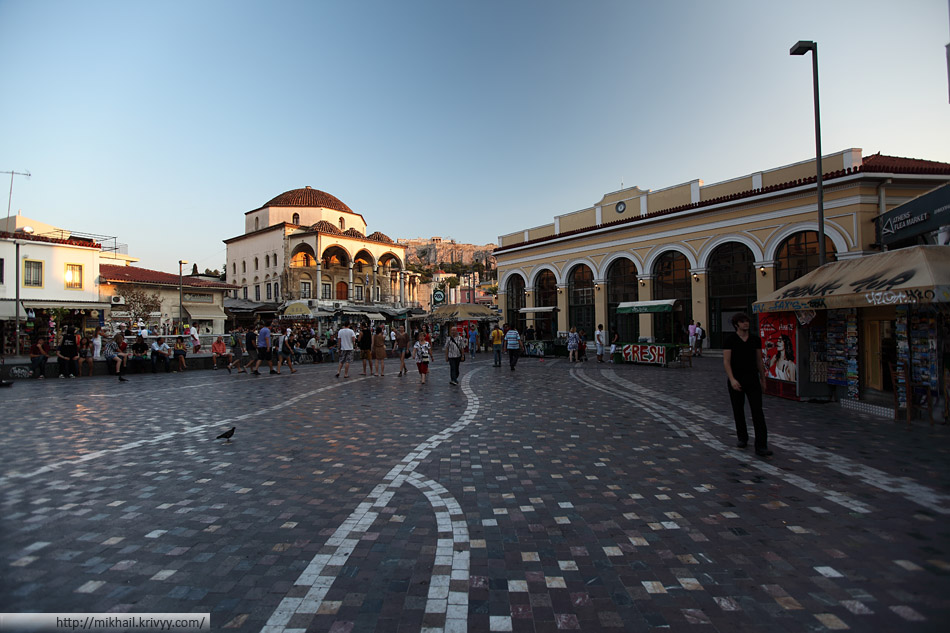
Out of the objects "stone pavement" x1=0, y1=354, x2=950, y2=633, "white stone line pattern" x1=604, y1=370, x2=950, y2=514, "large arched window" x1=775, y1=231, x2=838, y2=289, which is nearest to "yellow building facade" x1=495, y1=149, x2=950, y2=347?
"large arched window" x1=775, y1=231, x2=838, y2=289

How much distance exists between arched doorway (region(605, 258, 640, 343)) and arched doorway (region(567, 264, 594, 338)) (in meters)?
1.50

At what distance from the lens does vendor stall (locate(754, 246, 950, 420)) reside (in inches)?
287

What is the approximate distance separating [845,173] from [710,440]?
19496 millimetres

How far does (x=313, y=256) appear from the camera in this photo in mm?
52688

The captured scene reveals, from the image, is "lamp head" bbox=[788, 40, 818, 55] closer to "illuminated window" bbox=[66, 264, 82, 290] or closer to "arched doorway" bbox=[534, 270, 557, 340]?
"arched doorway" bbox=[534, 270, 557, 340]

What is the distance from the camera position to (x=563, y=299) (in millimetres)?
33062

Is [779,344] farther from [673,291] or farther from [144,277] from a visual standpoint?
[144,277]

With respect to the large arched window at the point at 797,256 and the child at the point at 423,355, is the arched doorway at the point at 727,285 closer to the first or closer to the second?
the large arched window at the point at 797,256

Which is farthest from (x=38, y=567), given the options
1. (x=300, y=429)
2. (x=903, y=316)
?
(x=903, y=316)

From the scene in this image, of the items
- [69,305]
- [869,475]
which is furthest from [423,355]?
[69,305]

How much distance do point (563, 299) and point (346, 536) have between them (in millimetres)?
30354

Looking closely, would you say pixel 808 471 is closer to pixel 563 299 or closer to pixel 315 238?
pixel 563 299

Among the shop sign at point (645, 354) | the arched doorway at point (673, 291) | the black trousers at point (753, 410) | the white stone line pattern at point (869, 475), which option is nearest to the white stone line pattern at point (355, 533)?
the black trousers at point (753, 410)

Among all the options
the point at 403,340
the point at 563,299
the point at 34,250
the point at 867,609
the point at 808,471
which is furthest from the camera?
the point at 563,299
